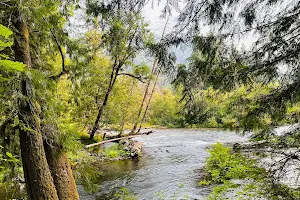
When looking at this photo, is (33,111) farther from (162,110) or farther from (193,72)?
(162,110)

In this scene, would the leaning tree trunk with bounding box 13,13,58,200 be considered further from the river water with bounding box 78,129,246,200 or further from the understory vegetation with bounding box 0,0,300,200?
the river water with bounding box 78,129,246,200

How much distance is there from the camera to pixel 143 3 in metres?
3.18

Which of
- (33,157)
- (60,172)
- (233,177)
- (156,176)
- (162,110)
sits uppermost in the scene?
(162,110)

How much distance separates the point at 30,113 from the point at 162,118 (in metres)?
35.5

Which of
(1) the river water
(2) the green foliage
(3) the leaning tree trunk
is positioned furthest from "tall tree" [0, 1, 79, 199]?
(2) the green foliage

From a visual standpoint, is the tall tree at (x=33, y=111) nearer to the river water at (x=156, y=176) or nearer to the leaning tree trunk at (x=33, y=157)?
the leaning tree trunk at (x=33, y=157)

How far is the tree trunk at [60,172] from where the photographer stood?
4.01 m

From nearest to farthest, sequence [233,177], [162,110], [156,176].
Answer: [233,177] → [156,176] → [162,110]

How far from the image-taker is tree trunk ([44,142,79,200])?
4.01m

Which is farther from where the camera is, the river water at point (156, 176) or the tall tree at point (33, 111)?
the river water at point (156, 176)

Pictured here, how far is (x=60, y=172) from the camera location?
4.09m

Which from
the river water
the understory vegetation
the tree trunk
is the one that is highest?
the understory vegetation

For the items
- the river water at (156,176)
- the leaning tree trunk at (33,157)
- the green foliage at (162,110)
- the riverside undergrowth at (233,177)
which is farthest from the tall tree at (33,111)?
the green foliage at (162,110)

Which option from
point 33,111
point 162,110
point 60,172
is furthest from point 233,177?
point 162,110
